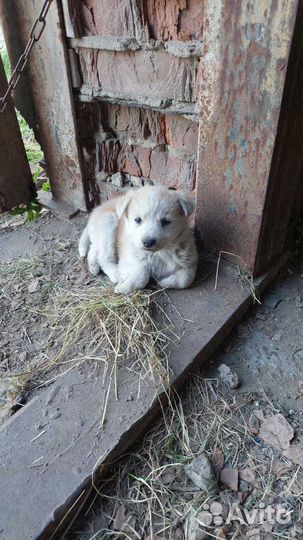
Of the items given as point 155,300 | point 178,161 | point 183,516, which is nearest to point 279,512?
point 183,516

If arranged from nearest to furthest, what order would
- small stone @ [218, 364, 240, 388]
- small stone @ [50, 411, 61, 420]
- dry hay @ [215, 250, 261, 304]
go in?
small stone @ [50, 411, 61, 420], small stone @ [218, 364, 240, 388], dry hay @ [215, 250, 261, 304]

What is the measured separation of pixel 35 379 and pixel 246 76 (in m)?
2.01

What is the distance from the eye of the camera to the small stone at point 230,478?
2074mm

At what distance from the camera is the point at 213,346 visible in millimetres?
2645

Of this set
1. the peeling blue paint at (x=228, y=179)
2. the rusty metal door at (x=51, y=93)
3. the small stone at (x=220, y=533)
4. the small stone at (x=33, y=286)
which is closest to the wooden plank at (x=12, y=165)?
the rusty metal door at (x=51, y=93)

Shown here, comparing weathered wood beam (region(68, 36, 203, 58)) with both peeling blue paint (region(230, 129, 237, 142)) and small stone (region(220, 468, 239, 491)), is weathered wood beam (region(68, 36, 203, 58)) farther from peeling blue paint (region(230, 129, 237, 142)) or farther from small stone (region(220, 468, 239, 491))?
small stone (region(220, 468, 239, 491))

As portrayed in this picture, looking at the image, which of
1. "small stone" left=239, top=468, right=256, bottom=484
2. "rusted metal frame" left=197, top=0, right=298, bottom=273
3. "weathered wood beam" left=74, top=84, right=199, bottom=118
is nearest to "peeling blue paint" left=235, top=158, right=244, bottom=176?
"rusted metal frame" left=197, top=0, right=298, bottom=273

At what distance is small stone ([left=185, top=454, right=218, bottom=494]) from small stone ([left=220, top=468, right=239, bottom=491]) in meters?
0.06

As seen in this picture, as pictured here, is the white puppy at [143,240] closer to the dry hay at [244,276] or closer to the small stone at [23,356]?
the dry hay at [244,276]

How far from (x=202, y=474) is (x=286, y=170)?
1.79m

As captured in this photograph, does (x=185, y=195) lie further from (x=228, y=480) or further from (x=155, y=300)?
(x=228, y=480)

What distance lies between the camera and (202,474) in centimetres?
206

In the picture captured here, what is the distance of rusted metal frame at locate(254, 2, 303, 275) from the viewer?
7.42 feet

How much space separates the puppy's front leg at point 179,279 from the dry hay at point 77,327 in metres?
0.09
